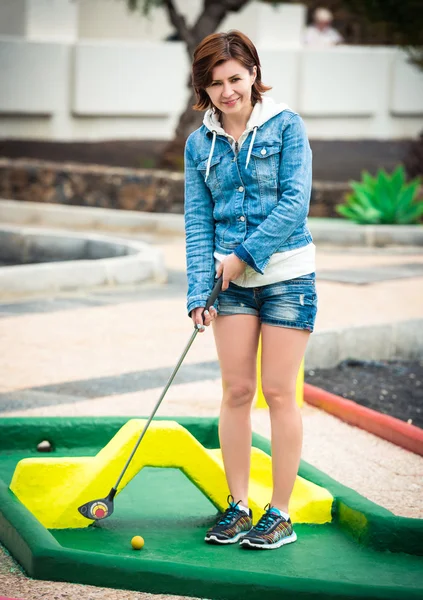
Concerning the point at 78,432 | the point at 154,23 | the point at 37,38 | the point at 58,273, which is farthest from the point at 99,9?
the point at 78,432

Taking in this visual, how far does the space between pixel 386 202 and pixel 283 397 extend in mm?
10519

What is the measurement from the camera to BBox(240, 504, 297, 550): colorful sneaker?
11.2ft

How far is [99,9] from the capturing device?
22.9 meters

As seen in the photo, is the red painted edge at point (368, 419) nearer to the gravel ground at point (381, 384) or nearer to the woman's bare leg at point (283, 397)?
the gravel ground at point (381, 384)

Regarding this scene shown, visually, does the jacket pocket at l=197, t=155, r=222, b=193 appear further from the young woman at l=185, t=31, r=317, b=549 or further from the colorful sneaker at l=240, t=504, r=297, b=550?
the colorful sneaker at l=240, t=504, r=297, b=550

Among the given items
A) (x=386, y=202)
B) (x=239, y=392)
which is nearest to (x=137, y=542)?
(x=239, y=392)

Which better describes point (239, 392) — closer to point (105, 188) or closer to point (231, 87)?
point (231, 87)

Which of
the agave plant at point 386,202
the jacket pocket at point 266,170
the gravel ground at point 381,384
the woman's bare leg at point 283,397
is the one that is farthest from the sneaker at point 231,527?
the agave plant at point 386,202

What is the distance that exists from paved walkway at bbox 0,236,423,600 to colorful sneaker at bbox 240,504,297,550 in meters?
0.47

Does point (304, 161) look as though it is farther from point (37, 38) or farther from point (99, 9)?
point (99, 9)

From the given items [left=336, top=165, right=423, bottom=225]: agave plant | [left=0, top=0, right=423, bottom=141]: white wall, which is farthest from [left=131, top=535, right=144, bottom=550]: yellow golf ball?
[left=0, top=0, right=423, bottom=141]: white wall

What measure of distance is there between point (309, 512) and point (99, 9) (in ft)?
67.4

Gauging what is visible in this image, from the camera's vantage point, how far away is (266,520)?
11.5ft

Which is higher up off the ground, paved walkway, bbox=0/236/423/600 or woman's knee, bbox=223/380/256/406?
woman's knee, bbox=223/380/256/406
